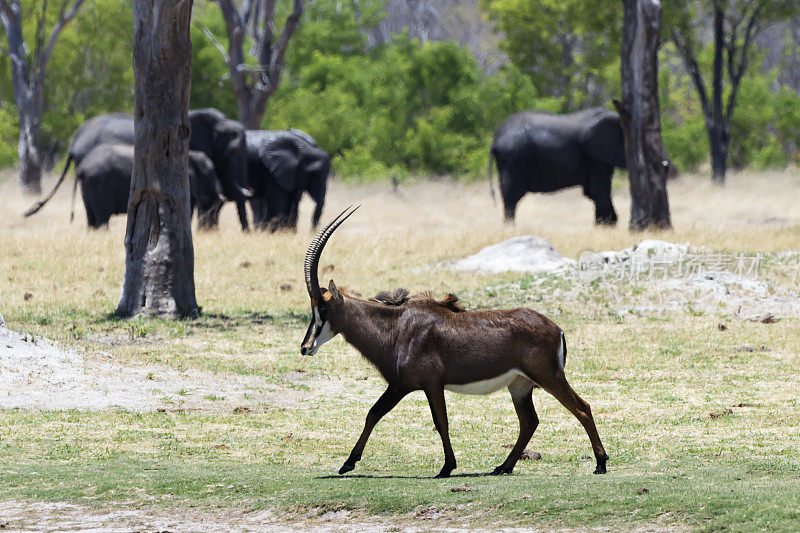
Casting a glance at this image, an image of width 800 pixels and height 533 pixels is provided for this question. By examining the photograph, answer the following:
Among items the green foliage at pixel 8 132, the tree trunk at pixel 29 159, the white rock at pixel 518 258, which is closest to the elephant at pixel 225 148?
the white rock at pixel 518 258

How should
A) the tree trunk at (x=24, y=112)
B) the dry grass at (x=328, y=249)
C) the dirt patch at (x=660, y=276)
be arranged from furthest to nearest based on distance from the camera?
1. the tree trunk at (x=24, y=112)
2. the dry grass at (x=328, y=249)
3. the dirt patch at (x=660, y=276)

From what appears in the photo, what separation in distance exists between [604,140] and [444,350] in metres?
20.6

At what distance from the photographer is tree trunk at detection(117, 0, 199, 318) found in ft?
53.8

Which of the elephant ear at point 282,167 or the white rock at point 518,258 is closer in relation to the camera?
the white rock at point 518,258

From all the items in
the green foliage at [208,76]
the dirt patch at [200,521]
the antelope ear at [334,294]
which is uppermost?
the green foliage at [208,76]

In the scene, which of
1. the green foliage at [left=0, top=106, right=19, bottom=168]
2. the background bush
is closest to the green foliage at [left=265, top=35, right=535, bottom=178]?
the background bush

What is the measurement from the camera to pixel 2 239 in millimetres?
22969

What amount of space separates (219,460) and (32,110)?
31.9 meters

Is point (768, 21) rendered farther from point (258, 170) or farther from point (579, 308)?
point (579, 308)

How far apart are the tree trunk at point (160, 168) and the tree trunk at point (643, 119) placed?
1141 centimetres

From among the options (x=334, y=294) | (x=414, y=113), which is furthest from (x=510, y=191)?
(x=334, y=294)

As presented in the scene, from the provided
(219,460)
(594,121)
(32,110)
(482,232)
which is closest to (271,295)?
(482,232)

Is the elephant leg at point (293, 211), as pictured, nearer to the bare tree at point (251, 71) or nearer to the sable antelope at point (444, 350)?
the bare tree at point (251, 71)

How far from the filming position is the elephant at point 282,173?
93.7 ft
